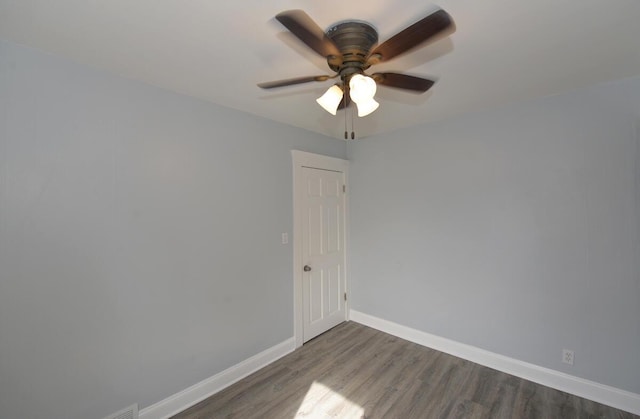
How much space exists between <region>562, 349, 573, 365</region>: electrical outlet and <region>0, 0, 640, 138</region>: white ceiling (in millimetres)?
2034

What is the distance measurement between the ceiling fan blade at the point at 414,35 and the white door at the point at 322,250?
1834mm

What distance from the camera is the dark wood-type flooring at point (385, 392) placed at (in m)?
1.90

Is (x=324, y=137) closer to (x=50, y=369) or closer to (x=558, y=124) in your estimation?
(x=558, y=124)

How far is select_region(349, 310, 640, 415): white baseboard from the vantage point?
1884mm

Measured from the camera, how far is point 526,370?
2227mm

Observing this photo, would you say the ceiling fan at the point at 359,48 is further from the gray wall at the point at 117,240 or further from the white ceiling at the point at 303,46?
the gray wall at the point at 117,240

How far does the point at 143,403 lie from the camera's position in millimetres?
1783

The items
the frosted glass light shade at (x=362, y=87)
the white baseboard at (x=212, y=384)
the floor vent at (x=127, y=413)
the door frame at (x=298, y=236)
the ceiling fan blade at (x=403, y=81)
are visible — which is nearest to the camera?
the frosted glass light shade at (x=362, y=87)

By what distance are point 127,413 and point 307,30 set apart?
7.94 ft

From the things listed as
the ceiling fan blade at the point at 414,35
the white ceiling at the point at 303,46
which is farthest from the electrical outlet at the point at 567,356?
the ceiling fan blade at the point at 414,35

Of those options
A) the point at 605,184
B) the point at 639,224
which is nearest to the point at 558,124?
the point at 605,184

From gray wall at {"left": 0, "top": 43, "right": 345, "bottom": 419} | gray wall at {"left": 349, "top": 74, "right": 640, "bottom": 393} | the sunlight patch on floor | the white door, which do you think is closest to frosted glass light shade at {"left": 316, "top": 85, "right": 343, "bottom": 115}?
gray wall at {"left": 0, "top": 43, "right": 345, "bottom": 419}

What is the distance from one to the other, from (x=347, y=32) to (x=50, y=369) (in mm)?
2375

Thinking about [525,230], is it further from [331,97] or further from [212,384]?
[212,384]
